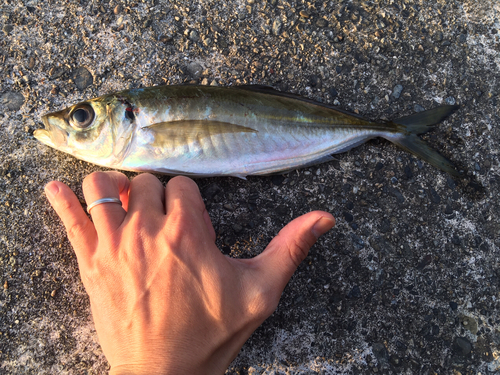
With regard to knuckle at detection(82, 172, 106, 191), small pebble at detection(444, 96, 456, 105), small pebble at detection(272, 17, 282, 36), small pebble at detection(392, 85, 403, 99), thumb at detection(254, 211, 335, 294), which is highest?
small pebble at detection(272, 17, 282, 36)

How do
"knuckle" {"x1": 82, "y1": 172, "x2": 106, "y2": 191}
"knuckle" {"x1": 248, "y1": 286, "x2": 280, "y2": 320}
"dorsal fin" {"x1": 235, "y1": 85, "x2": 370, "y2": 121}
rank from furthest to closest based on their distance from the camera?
"dorsal fin" {"x1": 235, "y1": 85, "x2": 370, "y2": 121} < "knuckle" {"x1": 82, "y1": 172, "x2": 106, "y2": 191} < "knuckle" {"x1": 248, "y1": 286, "x2": 280, "y2": 320}

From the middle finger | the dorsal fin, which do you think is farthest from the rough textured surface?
the middle finger

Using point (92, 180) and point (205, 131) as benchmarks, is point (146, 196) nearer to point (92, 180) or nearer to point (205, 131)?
point (92, 180)

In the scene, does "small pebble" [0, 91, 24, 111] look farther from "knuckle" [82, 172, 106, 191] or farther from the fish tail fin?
the fish tail fin

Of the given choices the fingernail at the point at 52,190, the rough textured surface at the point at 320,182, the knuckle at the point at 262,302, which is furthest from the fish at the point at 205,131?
the knuckle at the point at 262,302

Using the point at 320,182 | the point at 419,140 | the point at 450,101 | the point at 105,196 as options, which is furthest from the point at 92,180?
the point at 450,101

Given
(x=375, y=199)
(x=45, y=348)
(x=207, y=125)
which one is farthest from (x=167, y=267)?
(x=375, y=199)

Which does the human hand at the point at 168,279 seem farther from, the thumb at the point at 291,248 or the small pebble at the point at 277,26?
the small pebble at the point at 277,26
